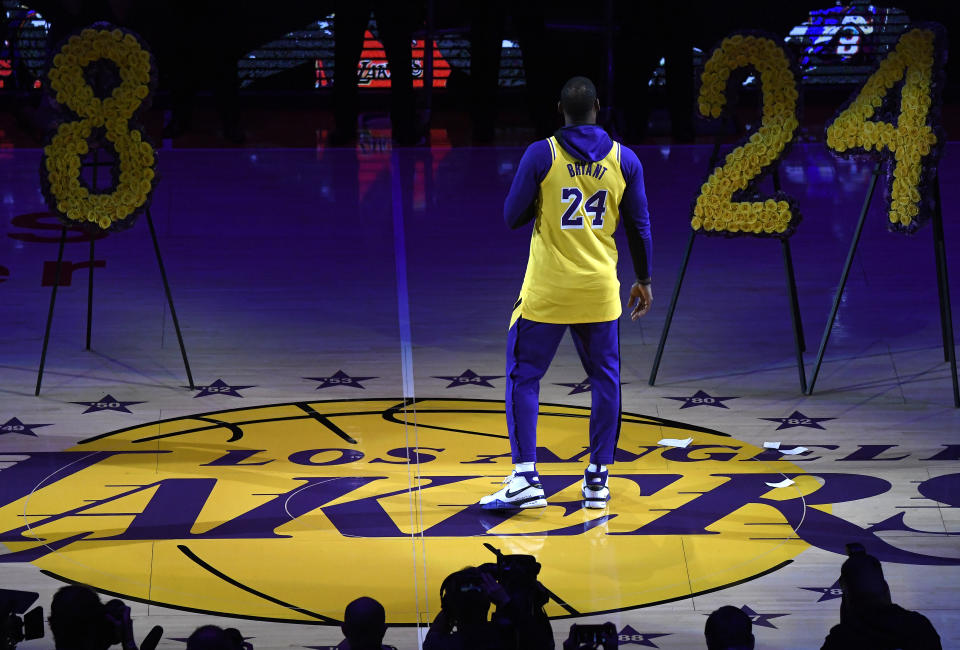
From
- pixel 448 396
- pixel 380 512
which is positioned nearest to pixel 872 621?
pixel 380 512

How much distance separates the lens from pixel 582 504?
5340 millimetres

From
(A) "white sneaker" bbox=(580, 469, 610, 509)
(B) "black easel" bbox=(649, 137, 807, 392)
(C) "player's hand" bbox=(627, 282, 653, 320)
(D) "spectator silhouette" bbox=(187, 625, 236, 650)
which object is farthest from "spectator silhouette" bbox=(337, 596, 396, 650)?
(B) "black easel" bbox=(649, 137, 807, 392)

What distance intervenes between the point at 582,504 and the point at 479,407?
117cm

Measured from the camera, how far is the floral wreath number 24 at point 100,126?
6352mm

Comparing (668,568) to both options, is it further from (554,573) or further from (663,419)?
(663,419)

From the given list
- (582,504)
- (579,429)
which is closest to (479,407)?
(579,429)

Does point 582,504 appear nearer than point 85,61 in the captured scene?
Yes

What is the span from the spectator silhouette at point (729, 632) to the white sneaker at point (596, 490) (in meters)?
2.19

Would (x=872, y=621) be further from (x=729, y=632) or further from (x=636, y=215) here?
(x=636, y=215)

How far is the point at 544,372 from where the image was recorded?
5.19m

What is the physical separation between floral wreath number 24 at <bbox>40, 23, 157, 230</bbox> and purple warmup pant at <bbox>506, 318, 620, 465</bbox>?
7.17 ft

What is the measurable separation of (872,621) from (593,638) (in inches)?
23.4

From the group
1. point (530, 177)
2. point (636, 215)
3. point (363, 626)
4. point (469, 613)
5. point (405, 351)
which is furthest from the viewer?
point (405, 351)

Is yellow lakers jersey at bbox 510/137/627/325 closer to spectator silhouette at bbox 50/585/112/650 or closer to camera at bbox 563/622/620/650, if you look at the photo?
camera at bbox 563/622/620/650
